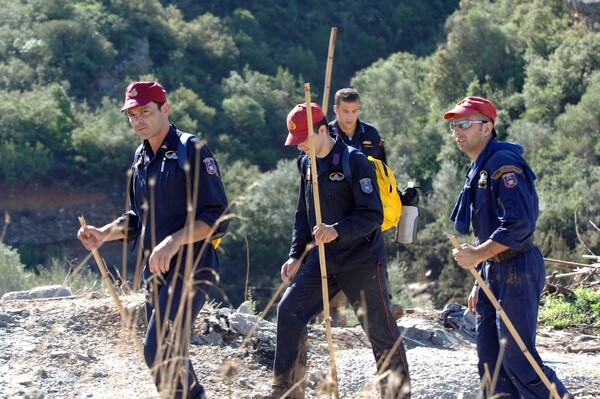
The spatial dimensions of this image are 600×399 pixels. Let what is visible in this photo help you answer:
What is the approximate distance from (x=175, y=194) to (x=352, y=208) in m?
1.01

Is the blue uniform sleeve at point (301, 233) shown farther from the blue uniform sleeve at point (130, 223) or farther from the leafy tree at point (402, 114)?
the leafy tree at point (402, 114)

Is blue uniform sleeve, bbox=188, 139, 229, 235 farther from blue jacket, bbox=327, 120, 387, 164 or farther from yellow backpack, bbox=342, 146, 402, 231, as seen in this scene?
blue jacket, bbox=327, 120, 387, 164

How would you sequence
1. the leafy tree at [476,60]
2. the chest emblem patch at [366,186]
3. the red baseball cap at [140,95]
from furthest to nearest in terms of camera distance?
the leafy tree at [476,60] < the chest emblem patch at [366,186] < the red baseball cap at [140,95]

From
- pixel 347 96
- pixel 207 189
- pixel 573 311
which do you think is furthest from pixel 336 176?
pixel 573 311

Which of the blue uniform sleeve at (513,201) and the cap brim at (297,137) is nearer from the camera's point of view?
the blue uniform sleeve at (513,201)

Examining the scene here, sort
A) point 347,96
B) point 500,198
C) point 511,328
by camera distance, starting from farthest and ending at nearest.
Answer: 1. point 347,96
2. point 500,198
3. point 511,328

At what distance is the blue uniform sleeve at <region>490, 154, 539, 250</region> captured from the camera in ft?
15.2

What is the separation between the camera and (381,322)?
203 inches

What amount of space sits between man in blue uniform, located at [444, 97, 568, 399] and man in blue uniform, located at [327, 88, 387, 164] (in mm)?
2525

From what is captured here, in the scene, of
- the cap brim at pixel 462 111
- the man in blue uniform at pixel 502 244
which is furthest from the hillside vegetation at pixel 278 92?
the cap brim at pixel 462 111

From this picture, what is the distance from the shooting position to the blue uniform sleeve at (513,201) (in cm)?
464

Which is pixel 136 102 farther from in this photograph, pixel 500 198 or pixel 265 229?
pixel 265 229

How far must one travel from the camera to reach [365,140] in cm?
753

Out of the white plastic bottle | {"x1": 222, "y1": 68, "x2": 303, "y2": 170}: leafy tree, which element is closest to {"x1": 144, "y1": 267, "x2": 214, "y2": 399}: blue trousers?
the white plastic bottle
